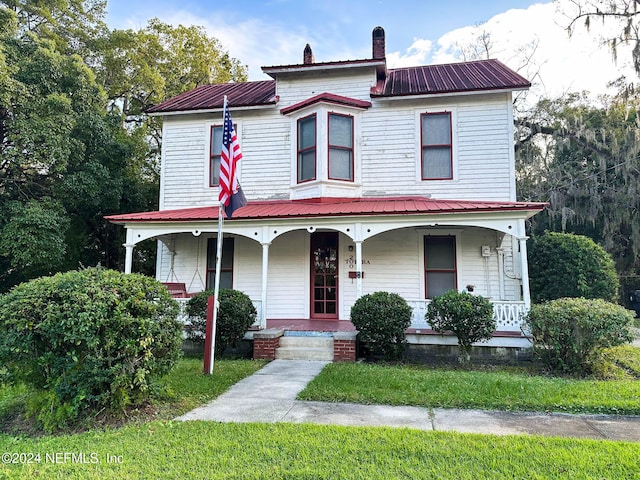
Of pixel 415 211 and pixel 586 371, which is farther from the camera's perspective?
pixel 415 211

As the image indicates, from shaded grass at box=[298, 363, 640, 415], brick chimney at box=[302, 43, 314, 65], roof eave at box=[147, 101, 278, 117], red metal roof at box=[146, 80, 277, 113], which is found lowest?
shaded grass at box=[298, 363, 640, 415]

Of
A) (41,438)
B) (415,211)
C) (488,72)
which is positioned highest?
(488,72)

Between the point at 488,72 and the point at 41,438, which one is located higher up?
the point at 488,72

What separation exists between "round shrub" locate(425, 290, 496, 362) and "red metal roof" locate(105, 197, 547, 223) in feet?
6.60

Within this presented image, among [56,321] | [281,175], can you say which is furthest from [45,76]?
[56,321]

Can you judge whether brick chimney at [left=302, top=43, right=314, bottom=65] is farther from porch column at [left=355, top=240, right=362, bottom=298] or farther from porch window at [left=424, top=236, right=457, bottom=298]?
porch column at [left=355, top=240, right=362, bottom=298]

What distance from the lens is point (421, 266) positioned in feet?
33.8

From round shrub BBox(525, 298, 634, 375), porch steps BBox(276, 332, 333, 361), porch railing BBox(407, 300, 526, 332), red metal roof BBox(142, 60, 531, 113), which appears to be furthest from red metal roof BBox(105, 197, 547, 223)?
red metal roof BBox(142, 60, 531, 113)

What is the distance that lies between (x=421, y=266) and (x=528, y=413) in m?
5.65

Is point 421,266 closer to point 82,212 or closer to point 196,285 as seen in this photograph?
point 196,285

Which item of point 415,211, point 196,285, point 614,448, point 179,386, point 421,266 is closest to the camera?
point 614,448

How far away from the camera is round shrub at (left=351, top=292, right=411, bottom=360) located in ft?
25.3

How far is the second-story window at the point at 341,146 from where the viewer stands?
35.4 ft

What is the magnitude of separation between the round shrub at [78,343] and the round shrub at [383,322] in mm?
4124
